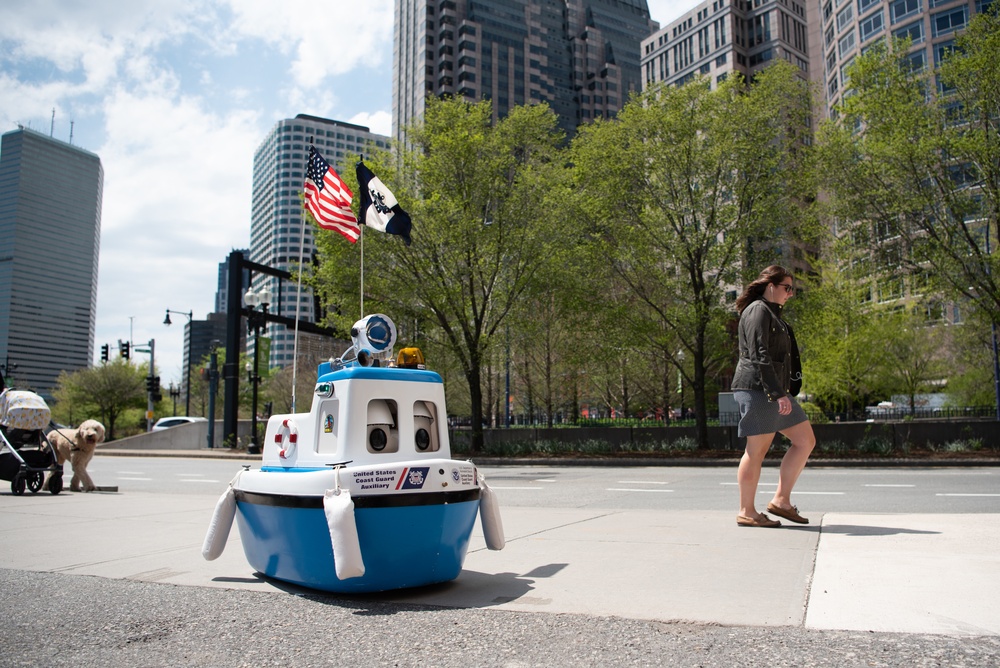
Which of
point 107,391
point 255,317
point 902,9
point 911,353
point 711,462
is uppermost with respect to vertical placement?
point 902,9

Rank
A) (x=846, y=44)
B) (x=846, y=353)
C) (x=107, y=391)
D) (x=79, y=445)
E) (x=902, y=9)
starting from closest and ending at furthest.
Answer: (x=79, y=445) → (x=846, y=353) → (x=107, y=391) → (x=902, y=9) → (x=846, y=44)

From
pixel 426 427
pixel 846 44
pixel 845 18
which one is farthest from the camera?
pixel 846 44

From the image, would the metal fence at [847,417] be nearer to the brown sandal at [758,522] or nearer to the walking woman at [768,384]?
the brown sandal at [758,522]

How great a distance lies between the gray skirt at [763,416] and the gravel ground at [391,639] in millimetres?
2812

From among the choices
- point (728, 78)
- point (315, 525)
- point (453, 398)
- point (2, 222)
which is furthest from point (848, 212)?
point (2, 222)

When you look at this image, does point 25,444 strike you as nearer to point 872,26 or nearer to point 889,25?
point 889,25

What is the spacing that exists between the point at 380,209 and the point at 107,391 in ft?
174

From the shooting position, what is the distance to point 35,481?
12359 mm

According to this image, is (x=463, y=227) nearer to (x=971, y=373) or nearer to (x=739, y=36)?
(x=971, y=373)

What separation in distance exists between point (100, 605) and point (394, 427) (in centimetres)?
194

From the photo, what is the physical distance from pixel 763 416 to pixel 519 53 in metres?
150

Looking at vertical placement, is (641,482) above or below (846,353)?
below

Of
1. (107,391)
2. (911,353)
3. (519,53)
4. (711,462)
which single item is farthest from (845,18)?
(519,53)

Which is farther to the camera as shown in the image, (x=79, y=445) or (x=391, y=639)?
(x=79, y=445)
